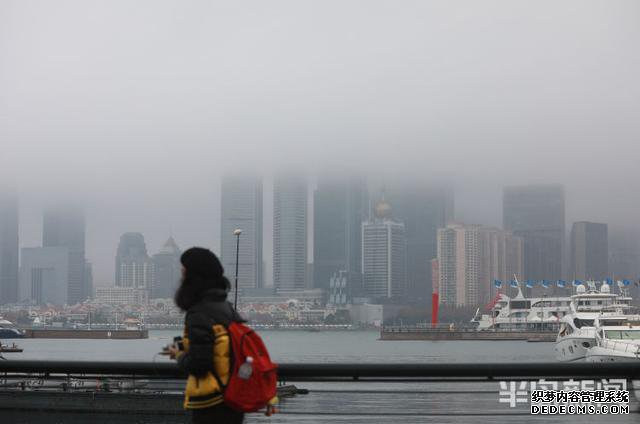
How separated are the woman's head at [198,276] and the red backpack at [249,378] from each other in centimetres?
37

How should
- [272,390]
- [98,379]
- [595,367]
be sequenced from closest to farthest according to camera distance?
[272,390], [595,367], [98,379]

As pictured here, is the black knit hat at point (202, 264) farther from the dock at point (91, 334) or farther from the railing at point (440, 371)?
the dock at point (91, 334)

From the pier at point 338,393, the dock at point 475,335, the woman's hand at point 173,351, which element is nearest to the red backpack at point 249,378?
the woman's hand at point 173,351

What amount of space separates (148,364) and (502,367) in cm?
271

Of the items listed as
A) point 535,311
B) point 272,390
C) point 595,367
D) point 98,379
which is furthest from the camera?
point 535,311

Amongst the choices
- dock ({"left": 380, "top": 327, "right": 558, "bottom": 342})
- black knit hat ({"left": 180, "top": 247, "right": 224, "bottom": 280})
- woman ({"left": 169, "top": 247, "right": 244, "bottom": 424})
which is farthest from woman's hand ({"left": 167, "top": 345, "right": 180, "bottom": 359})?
dock ({"left": 380, "top": 327, "right": 558, "bottom": 342})

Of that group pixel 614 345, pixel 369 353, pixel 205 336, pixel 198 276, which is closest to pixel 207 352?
pixel 205 336

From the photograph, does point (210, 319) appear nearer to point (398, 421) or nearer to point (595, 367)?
point (398, 421)

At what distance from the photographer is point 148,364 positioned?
8.30 metres

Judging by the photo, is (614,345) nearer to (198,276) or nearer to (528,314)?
(198,276)

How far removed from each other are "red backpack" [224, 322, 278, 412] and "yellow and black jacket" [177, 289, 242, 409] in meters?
0.04

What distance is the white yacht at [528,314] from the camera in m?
138

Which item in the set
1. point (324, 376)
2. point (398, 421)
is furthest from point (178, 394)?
point (398, 421)

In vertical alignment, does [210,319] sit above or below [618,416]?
above
